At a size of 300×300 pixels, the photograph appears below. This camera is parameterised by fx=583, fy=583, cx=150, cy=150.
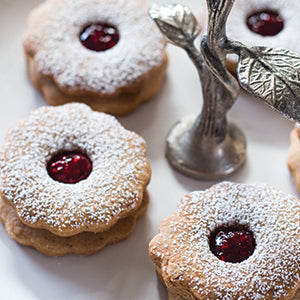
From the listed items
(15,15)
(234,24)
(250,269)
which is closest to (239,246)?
(250,269)

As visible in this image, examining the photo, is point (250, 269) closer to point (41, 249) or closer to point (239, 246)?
point (239, 246)

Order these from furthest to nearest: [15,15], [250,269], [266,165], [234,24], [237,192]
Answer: [15,15]
[234,24]
[266,165]
[237,192]
[250,269]

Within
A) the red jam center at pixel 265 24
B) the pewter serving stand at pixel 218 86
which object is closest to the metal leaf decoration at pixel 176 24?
the pewter serving stand at pixel 218 86

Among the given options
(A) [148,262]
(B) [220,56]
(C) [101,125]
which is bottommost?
(A) [148,262]

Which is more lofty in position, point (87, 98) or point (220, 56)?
point (220, 56)

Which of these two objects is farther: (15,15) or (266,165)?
(15,15)

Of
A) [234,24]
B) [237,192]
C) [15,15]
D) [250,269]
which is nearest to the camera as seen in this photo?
[250,269]

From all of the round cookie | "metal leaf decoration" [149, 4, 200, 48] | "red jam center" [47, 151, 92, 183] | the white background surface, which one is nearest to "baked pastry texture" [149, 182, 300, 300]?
the white background surface
